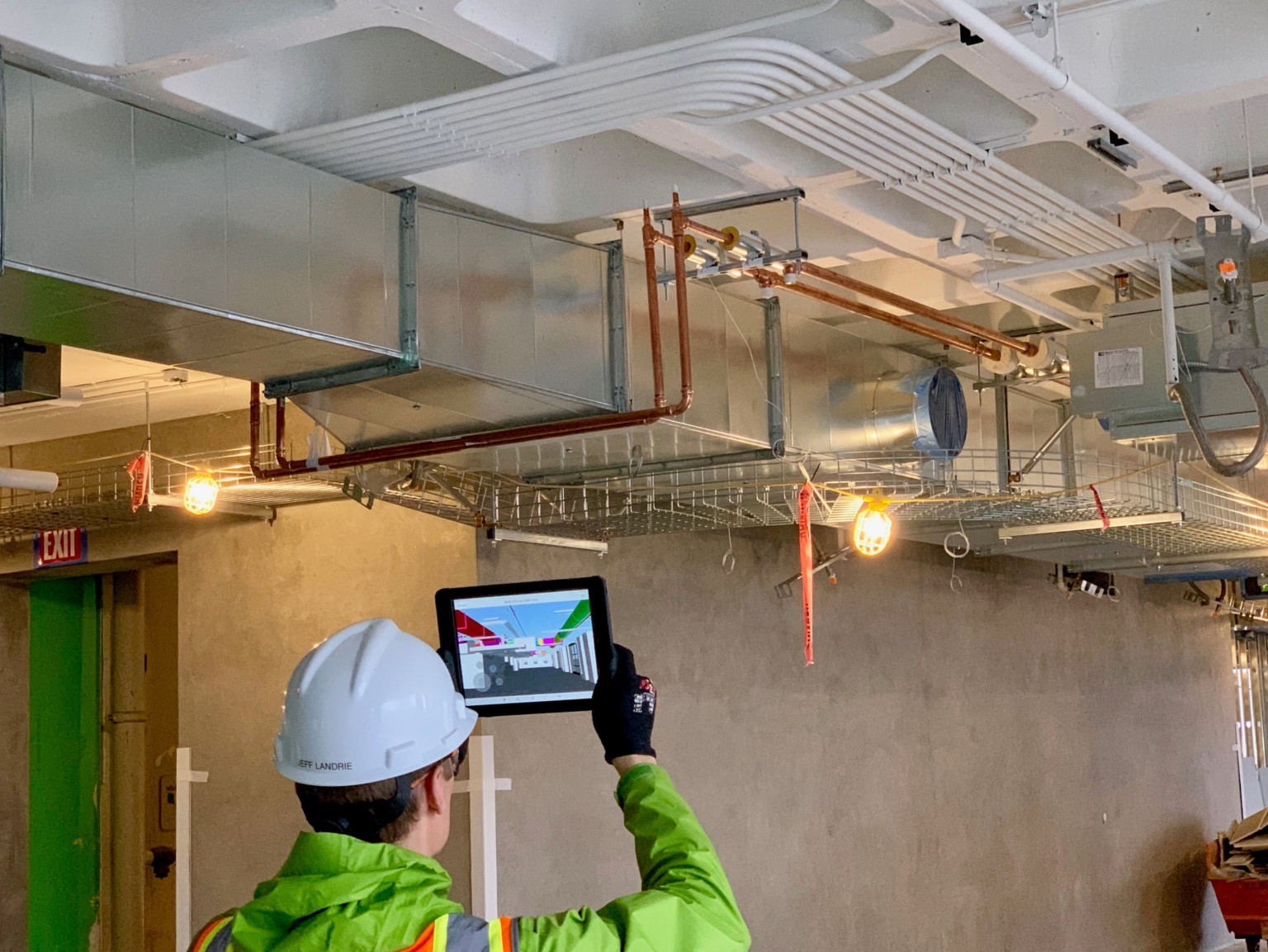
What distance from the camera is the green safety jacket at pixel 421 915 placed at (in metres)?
1.80

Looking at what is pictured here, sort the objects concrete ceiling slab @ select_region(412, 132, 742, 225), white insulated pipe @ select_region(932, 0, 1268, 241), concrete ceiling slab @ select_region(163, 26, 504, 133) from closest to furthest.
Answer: white insulated pipe @ select_region(932, 0, 1268, 241) < concrete ceiling slab @ select_region(163, 26, 504, 133) < concrete ceiling slab @ select_region(412, 132, 742, 225)

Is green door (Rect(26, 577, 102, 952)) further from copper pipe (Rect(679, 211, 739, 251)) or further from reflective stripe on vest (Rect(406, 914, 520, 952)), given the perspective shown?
reflective stripe on vest (Rect(406, 914, 520, 952))

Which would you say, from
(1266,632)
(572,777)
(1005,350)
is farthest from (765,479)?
(1266,632)

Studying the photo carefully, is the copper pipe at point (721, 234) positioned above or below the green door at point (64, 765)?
above

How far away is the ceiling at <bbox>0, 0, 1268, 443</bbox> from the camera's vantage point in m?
2.78

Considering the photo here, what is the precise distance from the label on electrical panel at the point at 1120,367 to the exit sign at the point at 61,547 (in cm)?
441

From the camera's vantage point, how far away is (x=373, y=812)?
1.95 meters

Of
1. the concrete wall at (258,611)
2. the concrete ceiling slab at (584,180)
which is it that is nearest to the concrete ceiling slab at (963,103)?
the concrete ceiling slab at (584,180)

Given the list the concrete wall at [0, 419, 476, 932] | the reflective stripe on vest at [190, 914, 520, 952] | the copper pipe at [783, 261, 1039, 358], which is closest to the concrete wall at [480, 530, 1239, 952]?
the concrete wall at [0, 419, 476, 932]

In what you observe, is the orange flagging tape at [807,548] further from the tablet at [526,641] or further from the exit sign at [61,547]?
the exit sign at [61,547]

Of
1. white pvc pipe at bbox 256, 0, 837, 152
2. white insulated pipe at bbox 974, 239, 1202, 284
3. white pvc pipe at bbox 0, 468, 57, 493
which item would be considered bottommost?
white pvc pipe at bbox 0, 468, 57, 493

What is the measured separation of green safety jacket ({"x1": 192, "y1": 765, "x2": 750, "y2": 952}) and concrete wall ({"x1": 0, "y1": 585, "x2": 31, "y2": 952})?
5718 mm

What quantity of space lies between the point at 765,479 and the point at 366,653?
313 centimetres

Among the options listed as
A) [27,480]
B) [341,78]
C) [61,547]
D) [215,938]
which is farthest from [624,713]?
[61,547]
